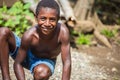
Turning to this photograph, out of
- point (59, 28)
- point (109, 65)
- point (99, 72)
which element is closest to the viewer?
point (59, 28)

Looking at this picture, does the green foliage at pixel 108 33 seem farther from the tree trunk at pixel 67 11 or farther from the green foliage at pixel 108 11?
the tree trunk at pixel 67 11

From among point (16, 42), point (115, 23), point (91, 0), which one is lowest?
point (115, 23)

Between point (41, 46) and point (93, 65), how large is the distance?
2507 mm

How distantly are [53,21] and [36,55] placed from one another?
0.52m

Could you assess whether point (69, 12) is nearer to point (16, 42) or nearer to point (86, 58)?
point (86, 58)

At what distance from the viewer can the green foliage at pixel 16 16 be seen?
561 cm

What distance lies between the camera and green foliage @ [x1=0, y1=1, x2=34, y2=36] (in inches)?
221

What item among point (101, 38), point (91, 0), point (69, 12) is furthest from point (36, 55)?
point (91, 0)

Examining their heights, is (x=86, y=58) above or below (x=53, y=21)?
below

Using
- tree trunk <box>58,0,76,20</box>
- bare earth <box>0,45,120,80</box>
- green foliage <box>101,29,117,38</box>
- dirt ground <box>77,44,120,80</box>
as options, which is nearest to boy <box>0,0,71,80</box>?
bare earth <box>0,45,120,80</box>

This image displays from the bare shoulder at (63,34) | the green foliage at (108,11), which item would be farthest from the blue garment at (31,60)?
the green foliage at (108,11)

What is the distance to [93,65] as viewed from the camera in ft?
18.7

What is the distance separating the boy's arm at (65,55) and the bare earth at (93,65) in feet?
4.48

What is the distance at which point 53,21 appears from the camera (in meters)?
3.02
